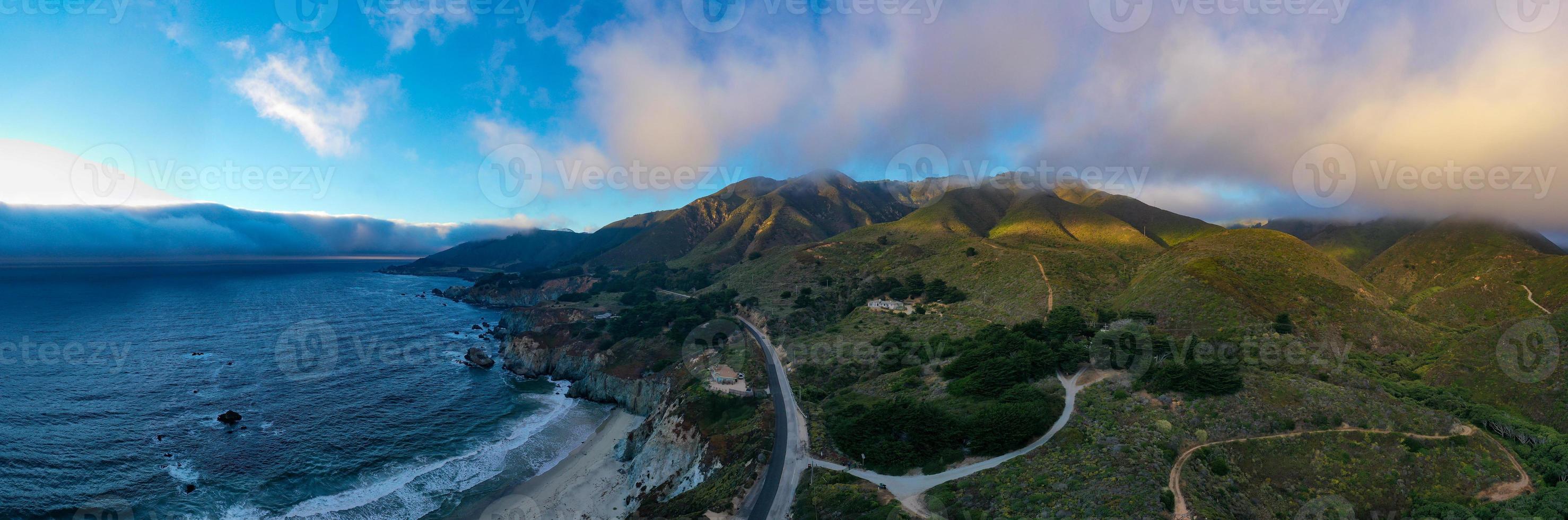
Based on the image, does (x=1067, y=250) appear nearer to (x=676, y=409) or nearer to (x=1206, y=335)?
(x=1206, y=335)

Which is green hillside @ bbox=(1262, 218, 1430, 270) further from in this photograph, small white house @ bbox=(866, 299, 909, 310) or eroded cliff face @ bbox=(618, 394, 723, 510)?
eroded cliff face @ bbox=(618, 394, 723, 510)

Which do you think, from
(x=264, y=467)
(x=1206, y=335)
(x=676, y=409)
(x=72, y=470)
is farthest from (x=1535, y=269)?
(x=72, y=470)

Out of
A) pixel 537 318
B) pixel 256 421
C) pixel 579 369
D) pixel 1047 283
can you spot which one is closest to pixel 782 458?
pixel 579 369

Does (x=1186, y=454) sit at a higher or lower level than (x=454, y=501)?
higher

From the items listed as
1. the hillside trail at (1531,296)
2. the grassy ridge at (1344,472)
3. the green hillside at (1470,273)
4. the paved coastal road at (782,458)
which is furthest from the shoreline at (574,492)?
the hillside trail at (1531,296)

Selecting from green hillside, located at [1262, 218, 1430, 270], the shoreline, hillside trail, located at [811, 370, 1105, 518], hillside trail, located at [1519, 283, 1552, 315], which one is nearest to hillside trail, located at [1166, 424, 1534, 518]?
hillside trail, located at [811, 370, 1105, 518]

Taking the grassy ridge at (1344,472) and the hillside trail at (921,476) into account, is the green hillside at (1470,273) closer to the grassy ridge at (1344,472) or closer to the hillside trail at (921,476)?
the grassy ridge at (1344,472)
